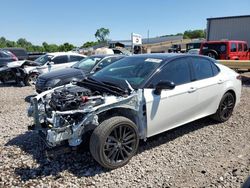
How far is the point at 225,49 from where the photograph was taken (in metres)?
16.3

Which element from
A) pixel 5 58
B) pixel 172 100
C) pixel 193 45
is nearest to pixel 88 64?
pixel 172 100

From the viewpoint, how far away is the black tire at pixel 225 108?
5.80 metres

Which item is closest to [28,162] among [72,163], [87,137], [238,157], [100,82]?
[72,163]

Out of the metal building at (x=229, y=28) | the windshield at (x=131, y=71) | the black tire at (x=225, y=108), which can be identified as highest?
the metal building at (x=229, y=28)

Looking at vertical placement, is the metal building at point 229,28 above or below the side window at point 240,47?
above

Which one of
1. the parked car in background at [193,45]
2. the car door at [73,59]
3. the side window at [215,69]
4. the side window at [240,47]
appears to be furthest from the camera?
the parked car in background at [193,45]

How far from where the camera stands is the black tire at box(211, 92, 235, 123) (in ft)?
19.0

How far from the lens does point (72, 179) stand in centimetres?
374

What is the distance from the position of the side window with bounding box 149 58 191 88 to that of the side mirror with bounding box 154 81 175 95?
5.8 inches

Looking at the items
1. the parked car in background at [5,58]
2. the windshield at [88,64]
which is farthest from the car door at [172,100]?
the parked car in background at [5,58]

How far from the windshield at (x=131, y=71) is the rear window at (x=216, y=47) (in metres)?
12.5

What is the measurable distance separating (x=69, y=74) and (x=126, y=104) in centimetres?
507

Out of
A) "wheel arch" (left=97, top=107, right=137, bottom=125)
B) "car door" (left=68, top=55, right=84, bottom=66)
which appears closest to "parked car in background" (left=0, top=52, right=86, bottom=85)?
"car door" (left=68, top=55, right=84, bottom=66)

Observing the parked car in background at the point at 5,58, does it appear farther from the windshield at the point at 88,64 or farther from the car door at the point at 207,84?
the car door at the point at 207,84
